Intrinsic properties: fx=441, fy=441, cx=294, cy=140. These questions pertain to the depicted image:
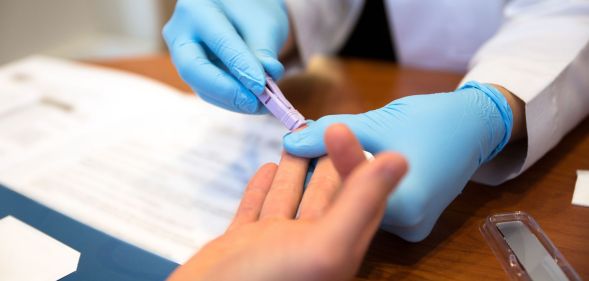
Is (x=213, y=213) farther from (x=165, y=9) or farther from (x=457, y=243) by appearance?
(x=165, y=9)

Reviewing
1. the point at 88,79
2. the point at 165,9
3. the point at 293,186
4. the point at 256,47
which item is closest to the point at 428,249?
the point at 293,186

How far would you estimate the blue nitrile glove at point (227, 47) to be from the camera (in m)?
0.56

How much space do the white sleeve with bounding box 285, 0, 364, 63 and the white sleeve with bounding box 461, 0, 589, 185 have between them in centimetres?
32

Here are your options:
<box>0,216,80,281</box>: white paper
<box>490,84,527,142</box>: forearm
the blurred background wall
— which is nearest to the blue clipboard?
<box>0,216,80,281</box>: white paper

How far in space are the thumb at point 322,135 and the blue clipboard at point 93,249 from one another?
18cm

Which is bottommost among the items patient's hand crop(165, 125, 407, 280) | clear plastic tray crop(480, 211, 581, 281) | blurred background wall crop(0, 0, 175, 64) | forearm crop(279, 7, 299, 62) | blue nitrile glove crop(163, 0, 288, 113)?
clear plastic tray crop(480, 211, 581, 281)

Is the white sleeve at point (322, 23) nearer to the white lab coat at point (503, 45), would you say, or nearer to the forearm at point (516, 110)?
the white lab coat at point (503, 45)

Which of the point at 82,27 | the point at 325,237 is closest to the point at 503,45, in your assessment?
the point at 325,237

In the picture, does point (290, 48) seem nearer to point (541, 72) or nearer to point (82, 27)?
point (541, 72)

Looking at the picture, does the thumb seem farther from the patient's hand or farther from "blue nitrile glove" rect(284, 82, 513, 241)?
the patient's hand

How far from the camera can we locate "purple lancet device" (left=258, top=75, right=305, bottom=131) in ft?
1.71

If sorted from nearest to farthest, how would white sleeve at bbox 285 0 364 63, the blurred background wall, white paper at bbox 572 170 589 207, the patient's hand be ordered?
the patient's hand
white paper at bbox 572 170 589 207
white sleeve at bbox 285 0 364 63
the blurred background wall

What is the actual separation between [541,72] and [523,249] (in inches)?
10.3

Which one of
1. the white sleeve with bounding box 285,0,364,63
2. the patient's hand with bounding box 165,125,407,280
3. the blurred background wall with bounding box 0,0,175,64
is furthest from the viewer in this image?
the blurred background wall with bounding box 0,0,175,64
